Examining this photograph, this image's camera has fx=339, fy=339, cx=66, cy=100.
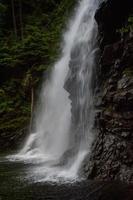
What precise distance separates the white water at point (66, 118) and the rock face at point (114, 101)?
4.03 feet

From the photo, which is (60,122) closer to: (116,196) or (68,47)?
(68,47)

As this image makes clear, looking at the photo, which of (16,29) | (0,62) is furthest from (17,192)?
(16,29)

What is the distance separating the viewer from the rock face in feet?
39.8

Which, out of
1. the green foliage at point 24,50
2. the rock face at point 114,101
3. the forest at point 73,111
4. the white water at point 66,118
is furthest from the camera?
the green foliage at point 24,50

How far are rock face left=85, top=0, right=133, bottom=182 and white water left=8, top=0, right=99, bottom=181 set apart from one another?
48.3 inches

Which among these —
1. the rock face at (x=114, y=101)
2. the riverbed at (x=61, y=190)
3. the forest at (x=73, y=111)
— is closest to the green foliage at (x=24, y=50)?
the forest at (x=73, y=111)

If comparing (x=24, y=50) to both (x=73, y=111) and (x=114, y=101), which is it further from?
(x=114, y=101)

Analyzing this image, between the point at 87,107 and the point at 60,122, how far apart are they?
6.76 meters

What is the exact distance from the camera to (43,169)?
14.6 m

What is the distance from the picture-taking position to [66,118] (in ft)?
73.9

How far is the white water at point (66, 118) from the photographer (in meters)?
15.1

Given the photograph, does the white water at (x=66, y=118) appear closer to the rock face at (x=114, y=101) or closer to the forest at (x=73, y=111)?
the forest at (x=73, y=111)

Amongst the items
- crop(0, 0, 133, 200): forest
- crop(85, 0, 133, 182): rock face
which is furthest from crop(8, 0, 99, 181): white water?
crop(85, 0, 133, 182): rock face

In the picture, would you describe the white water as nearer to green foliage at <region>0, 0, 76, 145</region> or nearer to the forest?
the forest
